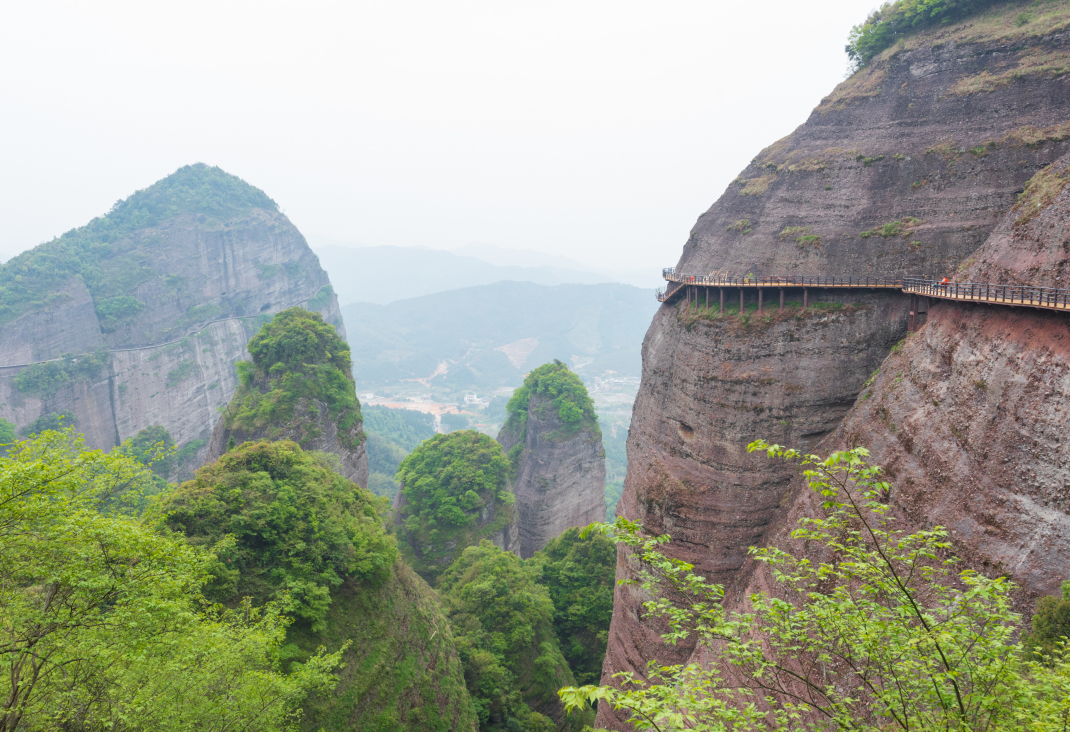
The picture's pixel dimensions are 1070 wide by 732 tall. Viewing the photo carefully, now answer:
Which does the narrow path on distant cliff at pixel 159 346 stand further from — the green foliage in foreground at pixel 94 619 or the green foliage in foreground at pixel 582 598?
the green foliage in foreground at pixel 94 619

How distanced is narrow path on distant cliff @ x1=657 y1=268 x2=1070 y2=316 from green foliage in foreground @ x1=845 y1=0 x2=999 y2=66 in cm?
1503

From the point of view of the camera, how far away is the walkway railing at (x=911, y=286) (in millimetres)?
15844

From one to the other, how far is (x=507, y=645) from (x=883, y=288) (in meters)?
28.6

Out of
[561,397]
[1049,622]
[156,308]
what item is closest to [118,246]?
[156,308]

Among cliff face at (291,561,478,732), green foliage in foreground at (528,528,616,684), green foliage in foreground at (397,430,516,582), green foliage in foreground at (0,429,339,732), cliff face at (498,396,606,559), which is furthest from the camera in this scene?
cliff face at (498,396,606,559)

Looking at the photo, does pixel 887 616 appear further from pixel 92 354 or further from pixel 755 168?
pixel 92 354

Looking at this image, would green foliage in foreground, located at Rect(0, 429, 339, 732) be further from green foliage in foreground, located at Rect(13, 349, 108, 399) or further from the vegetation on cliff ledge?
green foliage in foreground, located at Rect(13, 349, 108, 399)

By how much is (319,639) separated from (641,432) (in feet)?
59.1

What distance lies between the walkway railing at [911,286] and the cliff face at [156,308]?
2633 inches

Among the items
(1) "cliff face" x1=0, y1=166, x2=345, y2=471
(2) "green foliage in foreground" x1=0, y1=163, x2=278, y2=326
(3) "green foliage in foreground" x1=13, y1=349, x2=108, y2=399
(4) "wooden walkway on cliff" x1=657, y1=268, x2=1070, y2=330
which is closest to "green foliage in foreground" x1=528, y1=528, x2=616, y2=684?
(4) "wooden walkway on cliff" x1=657, y1=268, x2=1070, y2=330

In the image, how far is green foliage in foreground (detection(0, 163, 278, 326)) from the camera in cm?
6875

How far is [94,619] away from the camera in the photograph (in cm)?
1121

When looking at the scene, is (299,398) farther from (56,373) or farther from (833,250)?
(56,373)

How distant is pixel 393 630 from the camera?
77.1 ft
